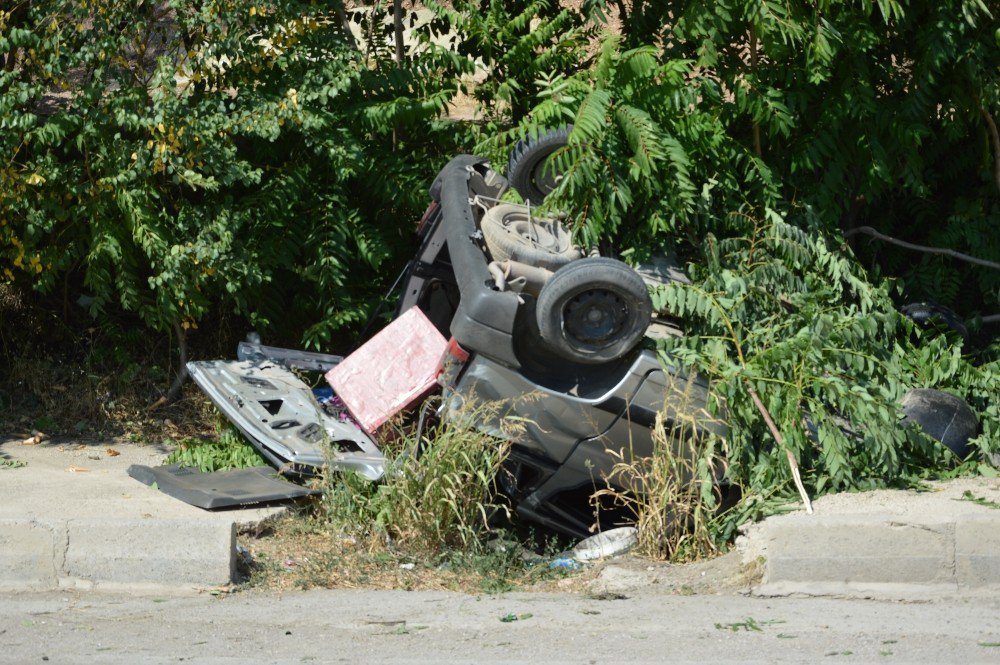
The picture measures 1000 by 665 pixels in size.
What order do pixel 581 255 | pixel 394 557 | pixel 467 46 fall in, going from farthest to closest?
pixel 467 46 → pixel 581 255 → pixel 394 557

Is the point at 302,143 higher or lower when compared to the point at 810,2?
lower

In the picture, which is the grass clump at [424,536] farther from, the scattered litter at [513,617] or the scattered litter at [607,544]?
the scattered litter at [513,617]

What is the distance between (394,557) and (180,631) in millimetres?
1393

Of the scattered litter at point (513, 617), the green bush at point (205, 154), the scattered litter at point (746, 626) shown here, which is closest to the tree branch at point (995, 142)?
the green bush at point (205, 154)

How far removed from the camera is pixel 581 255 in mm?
7211

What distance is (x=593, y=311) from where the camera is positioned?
6168 mm

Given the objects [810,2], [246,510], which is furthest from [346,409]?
[810,2]

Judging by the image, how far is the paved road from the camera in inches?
189

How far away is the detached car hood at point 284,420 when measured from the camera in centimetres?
693

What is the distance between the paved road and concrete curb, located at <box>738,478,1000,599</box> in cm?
10

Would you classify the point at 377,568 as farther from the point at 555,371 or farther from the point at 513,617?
the point at 555,371

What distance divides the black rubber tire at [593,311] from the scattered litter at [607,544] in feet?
3.43

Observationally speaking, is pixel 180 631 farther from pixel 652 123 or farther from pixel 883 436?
pixel 652 123

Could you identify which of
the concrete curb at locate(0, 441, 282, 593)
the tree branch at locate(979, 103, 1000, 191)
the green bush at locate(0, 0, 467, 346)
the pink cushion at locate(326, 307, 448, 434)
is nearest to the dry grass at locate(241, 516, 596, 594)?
the concrete curb at locate(0, 441, 282, 593)
